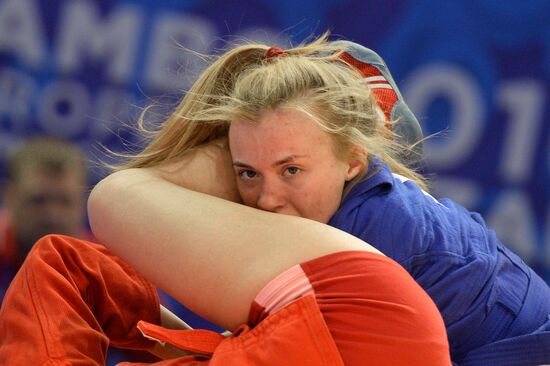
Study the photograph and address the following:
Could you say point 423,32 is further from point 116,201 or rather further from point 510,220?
point 116,201

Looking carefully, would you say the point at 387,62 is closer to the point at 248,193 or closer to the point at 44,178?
the point at 44,178

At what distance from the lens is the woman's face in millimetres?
1024

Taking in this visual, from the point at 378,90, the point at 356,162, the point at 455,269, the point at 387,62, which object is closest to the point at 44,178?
the point at 387,62

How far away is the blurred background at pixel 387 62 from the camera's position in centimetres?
235

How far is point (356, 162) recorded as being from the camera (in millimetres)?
1105

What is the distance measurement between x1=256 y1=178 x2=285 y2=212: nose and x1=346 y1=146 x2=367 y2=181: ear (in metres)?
0.11

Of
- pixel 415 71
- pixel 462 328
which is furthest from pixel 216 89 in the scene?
pixel 415 71

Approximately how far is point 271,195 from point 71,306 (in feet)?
0.89

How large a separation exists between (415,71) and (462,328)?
1498 millimetres

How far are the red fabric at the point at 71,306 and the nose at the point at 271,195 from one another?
0.20 metres

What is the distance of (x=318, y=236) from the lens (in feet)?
2.82

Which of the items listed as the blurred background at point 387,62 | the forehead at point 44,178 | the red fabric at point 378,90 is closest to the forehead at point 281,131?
the red fabric at point 378,90

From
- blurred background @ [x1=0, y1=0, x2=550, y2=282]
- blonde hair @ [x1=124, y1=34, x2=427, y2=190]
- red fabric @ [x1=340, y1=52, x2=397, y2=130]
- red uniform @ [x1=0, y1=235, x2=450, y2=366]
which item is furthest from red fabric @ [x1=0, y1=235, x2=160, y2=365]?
blurred background @ [x1=0, y1=0, x2=550, y2=282]

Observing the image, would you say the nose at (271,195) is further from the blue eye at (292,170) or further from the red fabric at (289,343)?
the red fabric at (289,343)
